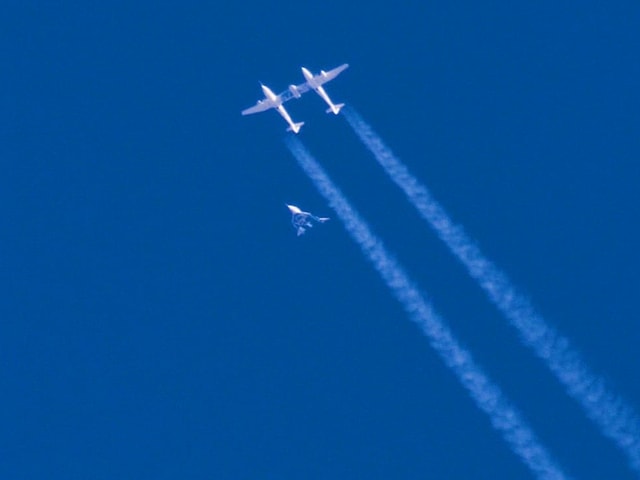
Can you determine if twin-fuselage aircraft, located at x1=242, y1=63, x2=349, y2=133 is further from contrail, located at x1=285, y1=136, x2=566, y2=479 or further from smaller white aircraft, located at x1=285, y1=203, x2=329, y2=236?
smaller white aircraft, located at x1=285, y1=203, x2=329, y2=236

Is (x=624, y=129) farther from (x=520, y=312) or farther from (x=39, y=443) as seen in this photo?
(x=39, y=443)

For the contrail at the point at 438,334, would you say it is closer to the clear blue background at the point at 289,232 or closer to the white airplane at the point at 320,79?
the clear blue background at the point at 289,232

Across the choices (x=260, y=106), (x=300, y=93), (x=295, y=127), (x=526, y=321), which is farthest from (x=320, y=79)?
(x=526, y=321)

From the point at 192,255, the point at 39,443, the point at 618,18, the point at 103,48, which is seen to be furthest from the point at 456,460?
the point at 103,48

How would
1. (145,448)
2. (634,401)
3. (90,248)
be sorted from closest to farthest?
1. (634,401)
2. (145,448)
3. (90,248)

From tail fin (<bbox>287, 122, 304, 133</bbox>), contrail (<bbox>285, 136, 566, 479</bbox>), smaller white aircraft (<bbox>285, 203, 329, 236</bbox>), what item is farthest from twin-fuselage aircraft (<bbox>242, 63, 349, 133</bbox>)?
smaller white aircraft (<bbox>285, 203, 329, 236</bbox>)

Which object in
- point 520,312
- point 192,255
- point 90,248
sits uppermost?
point 90,248

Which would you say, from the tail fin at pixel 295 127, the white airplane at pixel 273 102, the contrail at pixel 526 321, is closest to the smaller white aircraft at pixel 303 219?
the contrail at pixel 526 321
